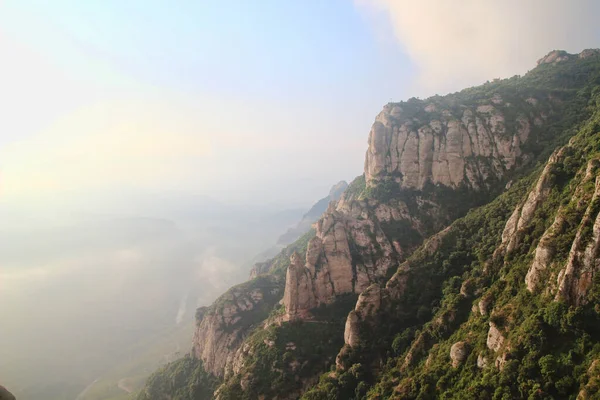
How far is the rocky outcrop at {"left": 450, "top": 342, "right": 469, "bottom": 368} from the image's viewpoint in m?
52.7

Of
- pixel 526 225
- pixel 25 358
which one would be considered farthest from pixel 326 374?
pixel 25 358

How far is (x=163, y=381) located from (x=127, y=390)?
4836 cm

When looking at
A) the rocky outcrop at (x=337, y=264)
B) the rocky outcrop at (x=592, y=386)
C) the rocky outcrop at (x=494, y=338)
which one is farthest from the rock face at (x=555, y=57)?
the rocky outcrop at (x=592, y=386)

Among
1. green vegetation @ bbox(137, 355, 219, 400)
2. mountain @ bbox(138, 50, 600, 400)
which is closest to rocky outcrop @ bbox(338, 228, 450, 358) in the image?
mountain @ bbox(138, 50, 600, 400)

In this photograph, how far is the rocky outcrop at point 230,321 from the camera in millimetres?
110438

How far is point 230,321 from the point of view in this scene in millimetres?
115812

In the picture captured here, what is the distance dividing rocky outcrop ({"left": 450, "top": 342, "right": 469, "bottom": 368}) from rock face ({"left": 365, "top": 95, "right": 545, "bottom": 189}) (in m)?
65.9

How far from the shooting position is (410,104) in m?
148

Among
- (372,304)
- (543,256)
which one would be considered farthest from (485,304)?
(372,304)

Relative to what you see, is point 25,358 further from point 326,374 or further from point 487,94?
point 487,94

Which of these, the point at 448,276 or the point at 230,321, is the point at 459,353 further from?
the point at 230,321

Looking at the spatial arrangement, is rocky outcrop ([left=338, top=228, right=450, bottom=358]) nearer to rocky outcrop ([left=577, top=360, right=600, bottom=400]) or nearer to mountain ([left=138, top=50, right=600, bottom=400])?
mountain ([left=138, top=50, right=600, bottom=400])

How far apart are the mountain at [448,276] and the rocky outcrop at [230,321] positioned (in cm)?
49

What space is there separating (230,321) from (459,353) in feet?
259
